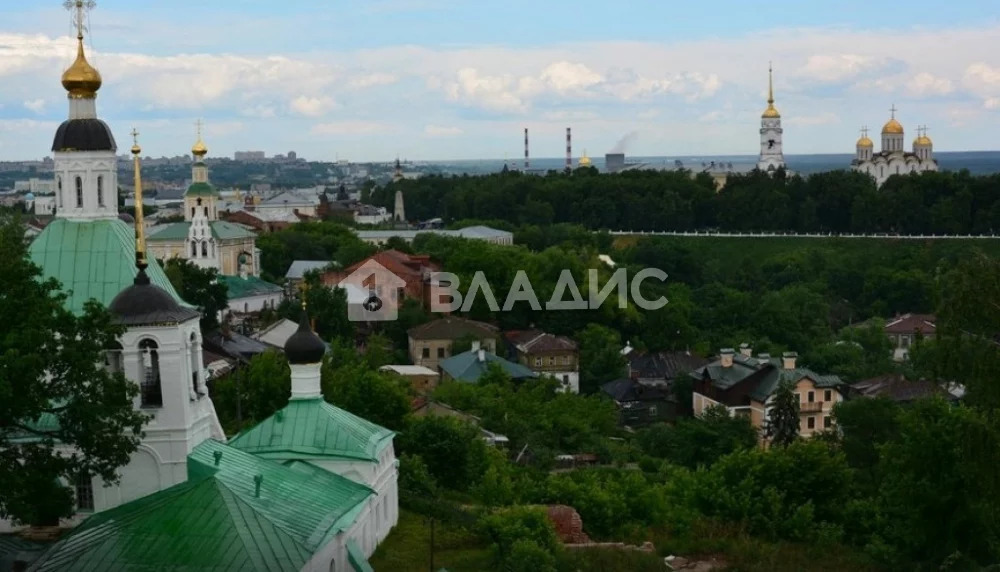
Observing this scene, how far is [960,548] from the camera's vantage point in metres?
17.5

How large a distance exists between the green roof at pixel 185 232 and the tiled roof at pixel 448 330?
14.2 meters

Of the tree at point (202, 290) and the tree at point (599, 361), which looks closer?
the tree at point (202, 290)

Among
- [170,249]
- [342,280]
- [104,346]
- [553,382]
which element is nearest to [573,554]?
Answer: [104,346]

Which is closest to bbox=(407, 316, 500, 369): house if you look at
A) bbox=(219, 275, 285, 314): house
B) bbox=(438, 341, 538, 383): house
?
bbox=(438, 341, 538, 383): house

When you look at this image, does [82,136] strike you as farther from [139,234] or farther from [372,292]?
[372,292]

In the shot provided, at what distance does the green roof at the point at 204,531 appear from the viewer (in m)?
12.6

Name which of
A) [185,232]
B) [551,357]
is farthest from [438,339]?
[185,232]

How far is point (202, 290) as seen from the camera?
121 ft

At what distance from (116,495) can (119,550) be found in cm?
213

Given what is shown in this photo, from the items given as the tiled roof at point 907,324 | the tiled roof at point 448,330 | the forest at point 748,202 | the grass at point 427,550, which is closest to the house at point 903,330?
the tiled roof at point 907,324

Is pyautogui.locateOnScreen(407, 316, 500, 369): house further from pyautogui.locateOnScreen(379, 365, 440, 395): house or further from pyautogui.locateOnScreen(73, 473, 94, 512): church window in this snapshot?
pyautogui.locateOnScreen(73, 473, 94, 512): church window

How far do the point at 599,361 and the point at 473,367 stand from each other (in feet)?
14.8

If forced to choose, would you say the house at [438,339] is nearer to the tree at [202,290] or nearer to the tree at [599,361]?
the tree at [599,361]

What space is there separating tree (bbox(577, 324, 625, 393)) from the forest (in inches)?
1010
